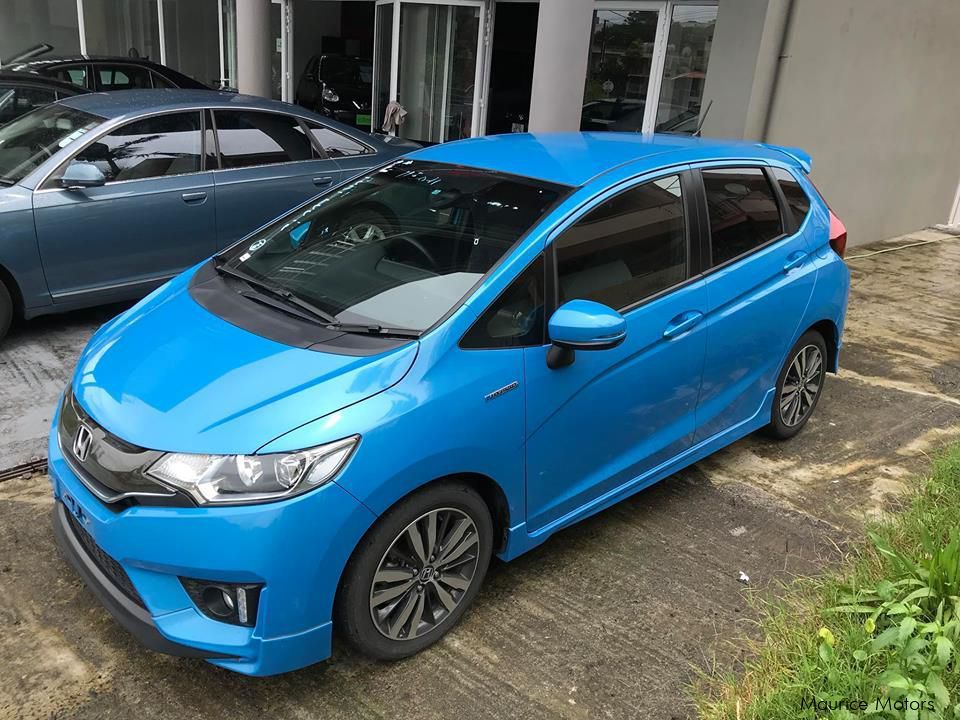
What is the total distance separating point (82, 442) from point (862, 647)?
8.80 ft

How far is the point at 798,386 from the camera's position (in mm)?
4484

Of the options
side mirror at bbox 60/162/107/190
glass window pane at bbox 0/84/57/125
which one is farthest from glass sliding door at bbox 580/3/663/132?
glass window pane at bbox 0/84/57/125

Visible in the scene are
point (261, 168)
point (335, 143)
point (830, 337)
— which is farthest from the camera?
point (335, 143)

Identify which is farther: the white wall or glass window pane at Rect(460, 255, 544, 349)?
the white wall

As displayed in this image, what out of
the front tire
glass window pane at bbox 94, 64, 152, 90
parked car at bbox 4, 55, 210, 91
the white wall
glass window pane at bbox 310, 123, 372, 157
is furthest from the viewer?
glass window pane at bbox 94, 64, 152, 90

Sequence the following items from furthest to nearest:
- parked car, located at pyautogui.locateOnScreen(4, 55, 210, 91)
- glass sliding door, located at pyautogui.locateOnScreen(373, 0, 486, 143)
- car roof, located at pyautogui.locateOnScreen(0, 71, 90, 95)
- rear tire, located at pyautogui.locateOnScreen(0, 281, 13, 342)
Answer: glass sliding door, located at pyautogui.locateOnScreen(373, 0, 486, 143), parked car, located at pyautogui.locateOnScreen(4, 55, 210, 91), car roof, located at pyautogui.locateOnScreen(0, 71, 90, 95), rear tire, located at pyautogui.locateOnScreen(0, 281, 13, 342)

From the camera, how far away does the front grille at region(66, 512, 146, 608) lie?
8.24 feet

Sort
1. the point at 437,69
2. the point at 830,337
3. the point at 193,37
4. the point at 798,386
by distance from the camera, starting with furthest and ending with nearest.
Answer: the point at 193,37, the point at 437,69, the point at 830,337, the point at 798,386

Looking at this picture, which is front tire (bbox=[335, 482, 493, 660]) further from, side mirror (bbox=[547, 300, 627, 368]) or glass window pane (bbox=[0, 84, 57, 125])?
glass window pane (bbox=[0, 84, 57, 125])

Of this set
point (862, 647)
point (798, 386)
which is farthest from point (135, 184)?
point (862, 647)

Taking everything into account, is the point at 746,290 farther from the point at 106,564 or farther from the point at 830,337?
the point at 106,564

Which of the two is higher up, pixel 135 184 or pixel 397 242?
pixel 397 242

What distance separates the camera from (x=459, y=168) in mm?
3584

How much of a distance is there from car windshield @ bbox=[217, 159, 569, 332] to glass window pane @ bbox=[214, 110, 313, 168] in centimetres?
243
